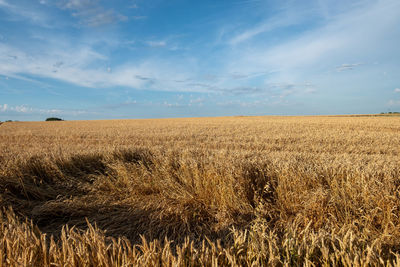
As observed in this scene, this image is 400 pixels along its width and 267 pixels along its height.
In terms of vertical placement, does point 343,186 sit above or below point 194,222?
above

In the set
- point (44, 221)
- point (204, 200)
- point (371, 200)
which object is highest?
point (371, 200)

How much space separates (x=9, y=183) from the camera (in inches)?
163

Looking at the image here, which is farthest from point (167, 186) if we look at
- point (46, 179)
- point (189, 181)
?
point (46, 179)

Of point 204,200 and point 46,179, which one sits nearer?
point 204,200

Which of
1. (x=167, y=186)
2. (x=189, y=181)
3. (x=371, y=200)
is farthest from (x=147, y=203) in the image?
(x=371, y=200)

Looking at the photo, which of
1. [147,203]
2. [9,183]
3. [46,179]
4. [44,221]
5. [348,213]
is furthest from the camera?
[46,179]

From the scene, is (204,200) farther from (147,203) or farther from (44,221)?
(44,221)

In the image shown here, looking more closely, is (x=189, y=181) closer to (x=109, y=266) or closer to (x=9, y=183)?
(x=109, y=266)

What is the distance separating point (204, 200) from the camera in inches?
144

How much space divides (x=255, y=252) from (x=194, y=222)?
181cm

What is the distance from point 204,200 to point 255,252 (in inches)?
80.5

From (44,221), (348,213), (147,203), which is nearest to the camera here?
(348,213)

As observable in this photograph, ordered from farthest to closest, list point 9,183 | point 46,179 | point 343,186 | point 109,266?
1. point 46,179
2. point 9,183
3. point 343,186
4. point 109,266

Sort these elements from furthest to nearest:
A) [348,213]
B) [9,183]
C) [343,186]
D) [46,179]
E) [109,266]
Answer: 1. [46,179]
2. [9,183]
3. [343,186]
4. [348,213]
5. [109,266]
